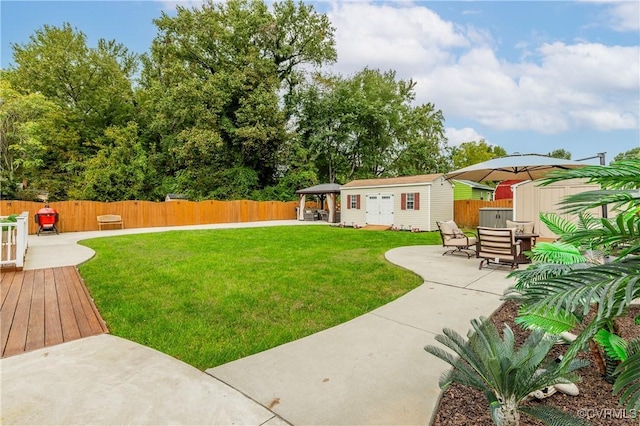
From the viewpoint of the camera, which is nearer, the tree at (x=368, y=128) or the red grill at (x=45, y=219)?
the red grill at (x=45, y=219)

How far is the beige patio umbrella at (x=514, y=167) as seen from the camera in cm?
679

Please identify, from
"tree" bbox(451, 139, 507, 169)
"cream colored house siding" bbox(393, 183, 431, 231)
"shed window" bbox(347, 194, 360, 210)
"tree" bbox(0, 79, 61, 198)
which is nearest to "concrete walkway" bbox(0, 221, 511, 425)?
"cream colored house siding" bbox(393, 183, 431, 231)

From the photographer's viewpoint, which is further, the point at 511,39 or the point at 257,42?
the point at 257,42

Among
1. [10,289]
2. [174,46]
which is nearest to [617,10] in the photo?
[10,289]

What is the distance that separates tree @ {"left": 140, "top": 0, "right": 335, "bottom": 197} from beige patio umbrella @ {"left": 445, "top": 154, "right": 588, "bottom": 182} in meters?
17.2

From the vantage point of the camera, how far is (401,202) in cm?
1666

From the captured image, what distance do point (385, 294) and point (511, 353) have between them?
273cm

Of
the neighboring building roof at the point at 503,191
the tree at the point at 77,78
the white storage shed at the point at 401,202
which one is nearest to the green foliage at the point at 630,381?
the white storage shed at the point at 401,202

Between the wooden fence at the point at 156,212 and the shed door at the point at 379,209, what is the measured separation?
7895mm

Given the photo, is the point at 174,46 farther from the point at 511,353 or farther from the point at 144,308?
the point at 511,353

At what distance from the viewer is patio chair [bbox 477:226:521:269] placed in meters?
6.46

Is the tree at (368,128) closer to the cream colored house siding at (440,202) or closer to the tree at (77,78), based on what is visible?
the cream colored house siding at (440,202)

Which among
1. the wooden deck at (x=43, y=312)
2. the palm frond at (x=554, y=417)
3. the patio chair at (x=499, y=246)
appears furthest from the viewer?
the patio chair at (x=499, y=246)

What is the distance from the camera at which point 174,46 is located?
976 inches
